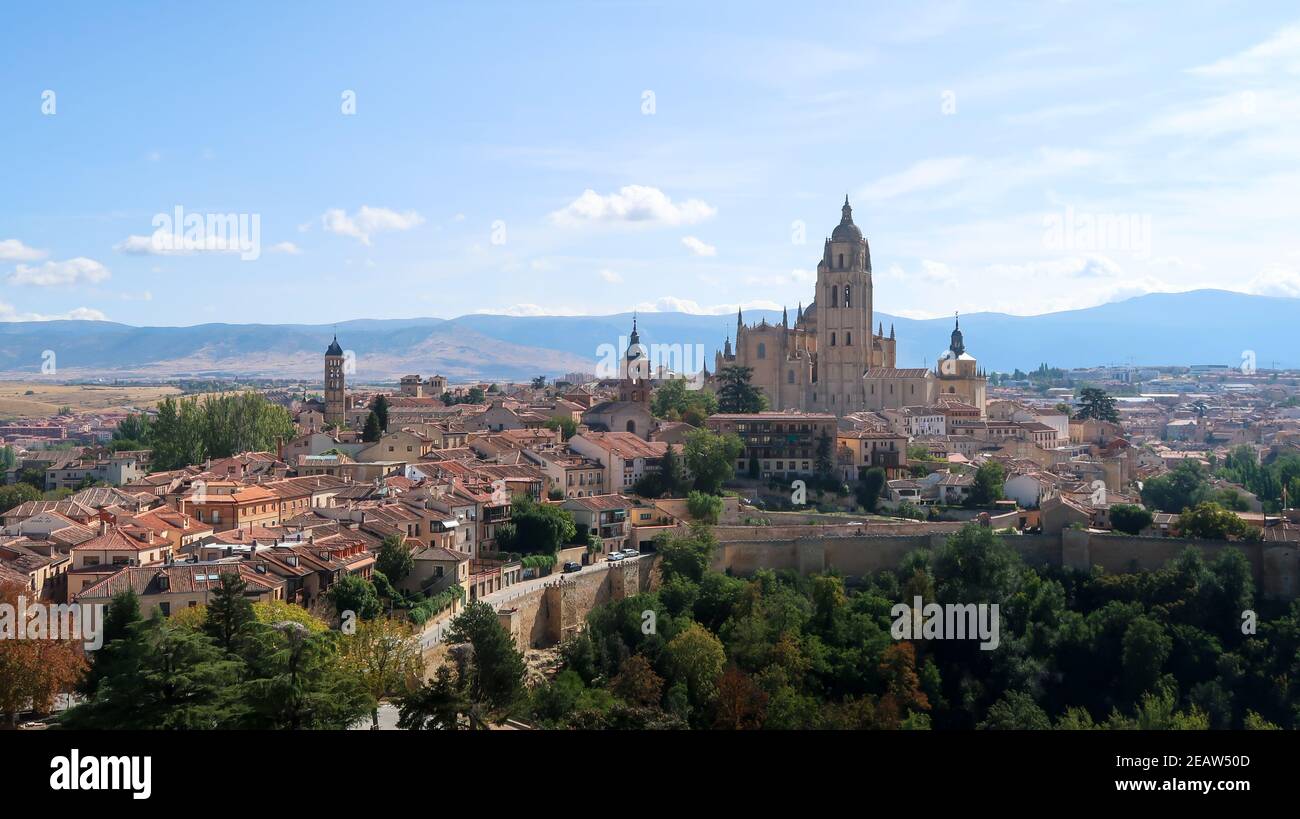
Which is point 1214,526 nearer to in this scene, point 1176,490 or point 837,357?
point 1176,490

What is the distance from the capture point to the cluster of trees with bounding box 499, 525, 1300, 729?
23000 mm

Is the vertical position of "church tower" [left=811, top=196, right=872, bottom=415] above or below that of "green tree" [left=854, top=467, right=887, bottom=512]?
above

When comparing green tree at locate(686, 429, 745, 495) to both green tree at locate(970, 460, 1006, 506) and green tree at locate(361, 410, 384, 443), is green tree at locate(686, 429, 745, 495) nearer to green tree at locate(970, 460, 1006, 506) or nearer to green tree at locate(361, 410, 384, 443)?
green tree at locate(970, 460, 1006, 506)

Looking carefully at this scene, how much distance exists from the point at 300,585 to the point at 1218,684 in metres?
17.4

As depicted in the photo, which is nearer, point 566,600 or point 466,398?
point 566,600

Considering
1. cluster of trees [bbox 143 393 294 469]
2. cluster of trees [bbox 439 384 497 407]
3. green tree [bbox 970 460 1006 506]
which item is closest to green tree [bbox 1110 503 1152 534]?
green tree [bbox 970 460 1006 506]

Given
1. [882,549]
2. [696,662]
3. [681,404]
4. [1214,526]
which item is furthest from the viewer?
[681,404]

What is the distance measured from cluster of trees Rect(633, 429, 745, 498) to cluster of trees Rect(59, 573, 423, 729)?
58.9 ft

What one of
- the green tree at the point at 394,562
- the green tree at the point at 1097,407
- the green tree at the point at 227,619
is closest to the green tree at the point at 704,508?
the green tree at the point at 394,562

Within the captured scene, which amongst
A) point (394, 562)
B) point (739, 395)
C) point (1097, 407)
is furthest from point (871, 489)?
point (1097, 407)

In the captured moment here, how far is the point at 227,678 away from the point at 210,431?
30.6 metres

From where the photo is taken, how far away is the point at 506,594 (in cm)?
2639

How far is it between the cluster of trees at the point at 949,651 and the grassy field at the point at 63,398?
335ft
